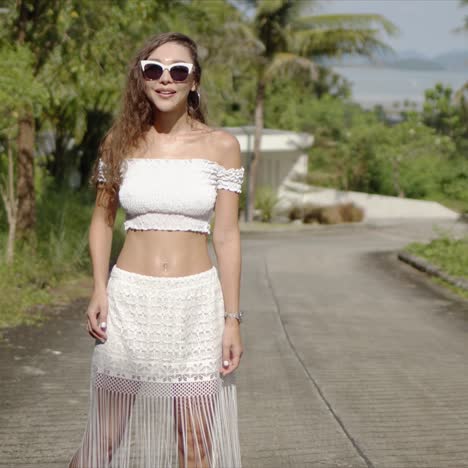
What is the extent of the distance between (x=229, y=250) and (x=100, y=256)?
46 centimetres

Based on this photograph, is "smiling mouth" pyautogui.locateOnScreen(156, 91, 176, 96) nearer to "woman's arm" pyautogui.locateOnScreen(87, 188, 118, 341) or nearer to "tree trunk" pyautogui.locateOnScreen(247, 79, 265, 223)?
"woman's arm" pyautogui.locateOnScreen(87, 188, 118, 341)

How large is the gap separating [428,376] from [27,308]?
475 cm

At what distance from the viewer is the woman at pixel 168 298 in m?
3.21

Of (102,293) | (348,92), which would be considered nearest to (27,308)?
(102,293)

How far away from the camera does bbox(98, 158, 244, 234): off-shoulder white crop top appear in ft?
10.5

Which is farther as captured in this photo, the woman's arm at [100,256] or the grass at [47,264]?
the grass at [47,264]

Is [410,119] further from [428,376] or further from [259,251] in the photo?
[428,376]

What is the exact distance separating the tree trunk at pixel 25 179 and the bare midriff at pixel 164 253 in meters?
9.95

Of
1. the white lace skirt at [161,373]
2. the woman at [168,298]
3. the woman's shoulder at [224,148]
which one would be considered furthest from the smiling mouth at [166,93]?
the white lace skirt at [161,373]

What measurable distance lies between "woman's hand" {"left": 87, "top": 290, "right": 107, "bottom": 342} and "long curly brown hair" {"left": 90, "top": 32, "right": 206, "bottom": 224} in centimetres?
29

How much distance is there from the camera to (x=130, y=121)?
328 centimetres

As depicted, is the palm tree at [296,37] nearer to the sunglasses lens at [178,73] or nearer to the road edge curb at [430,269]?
the road edge curb at [430,269]

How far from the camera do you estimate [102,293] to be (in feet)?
10.7

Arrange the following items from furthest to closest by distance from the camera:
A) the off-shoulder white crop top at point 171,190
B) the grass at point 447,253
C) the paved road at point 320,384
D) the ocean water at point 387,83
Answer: the ocean water at point 387,83 < the grass at point 447,253 < the paved road at point 320,384 < the off-shoulder white crop top at point 171,190
